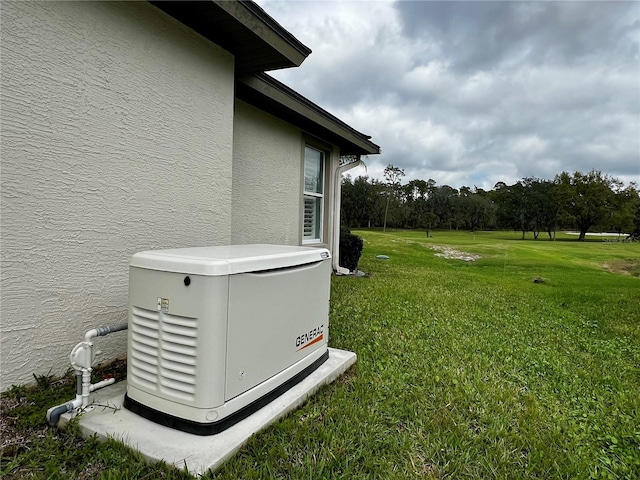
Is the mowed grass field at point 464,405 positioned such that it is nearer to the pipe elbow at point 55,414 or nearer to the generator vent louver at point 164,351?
the generator vent louver at point 164,351

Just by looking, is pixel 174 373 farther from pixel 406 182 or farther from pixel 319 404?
pixel 406 182

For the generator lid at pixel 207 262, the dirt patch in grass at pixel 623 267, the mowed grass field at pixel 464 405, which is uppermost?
the generator lid at pixel 207 262

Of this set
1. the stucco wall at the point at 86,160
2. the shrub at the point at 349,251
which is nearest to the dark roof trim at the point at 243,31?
Result: the stucco wall at the point at 86,160

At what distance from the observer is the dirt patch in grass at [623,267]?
17123mm

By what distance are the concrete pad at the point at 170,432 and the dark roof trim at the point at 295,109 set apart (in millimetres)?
3410

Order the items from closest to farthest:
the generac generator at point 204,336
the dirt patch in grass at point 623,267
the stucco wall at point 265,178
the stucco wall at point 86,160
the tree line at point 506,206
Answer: the generac generator at point 204,336, the stucco wall at point 86,160, the stucco wall at point 265,178, the dirt patch in grass at point 623,267, the tree line at point 506,206

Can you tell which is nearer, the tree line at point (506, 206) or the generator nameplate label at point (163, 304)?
the generator nameplate label at point (163, 304)

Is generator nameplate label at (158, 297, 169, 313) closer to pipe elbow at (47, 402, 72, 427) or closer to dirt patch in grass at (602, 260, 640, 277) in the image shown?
pipe elbow at (47, 402, 72, 427)

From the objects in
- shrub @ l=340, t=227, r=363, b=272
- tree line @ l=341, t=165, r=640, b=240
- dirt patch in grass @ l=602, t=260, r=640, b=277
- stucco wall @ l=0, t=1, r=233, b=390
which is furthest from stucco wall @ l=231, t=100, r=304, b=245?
tree line @ l=341, t=165, r=640, b=240

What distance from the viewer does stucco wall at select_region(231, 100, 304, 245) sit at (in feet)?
15.4

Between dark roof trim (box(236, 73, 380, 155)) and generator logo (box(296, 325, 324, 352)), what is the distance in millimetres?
2993

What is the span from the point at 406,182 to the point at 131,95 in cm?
4301

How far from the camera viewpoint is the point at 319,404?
2225mm

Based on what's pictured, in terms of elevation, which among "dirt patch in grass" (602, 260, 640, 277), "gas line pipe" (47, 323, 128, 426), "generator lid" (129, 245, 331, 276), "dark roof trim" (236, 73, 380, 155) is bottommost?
"dirt patch in grass" (602, 260, 640, 277)
